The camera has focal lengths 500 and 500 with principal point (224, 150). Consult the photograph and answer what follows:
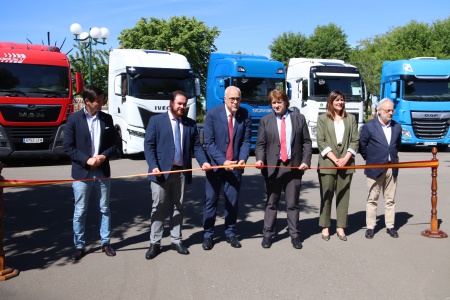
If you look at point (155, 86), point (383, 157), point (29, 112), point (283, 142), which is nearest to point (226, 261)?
point (283, 142)

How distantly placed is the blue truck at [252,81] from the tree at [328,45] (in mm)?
44168

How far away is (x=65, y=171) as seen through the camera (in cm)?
1298

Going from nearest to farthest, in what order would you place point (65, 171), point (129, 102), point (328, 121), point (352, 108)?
point (328, 121)
point (65, 171)
point (129, 102)
point (352, 108)

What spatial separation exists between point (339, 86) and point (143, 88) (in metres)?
7.17

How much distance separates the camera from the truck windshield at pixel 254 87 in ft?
55.5

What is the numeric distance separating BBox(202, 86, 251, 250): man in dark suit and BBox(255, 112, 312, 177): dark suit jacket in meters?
0.20

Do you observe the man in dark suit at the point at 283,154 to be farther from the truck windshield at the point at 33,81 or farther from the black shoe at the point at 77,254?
→ the truck windshield at the point at 33,81

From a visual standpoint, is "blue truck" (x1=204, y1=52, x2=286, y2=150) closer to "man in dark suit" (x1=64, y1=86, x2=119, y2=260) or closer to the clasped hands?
the clasped hands

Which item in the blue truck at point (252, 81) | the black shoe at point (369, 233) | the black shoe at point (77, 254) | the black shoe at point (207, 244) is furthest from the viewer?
the blue truck at point (252, 81)

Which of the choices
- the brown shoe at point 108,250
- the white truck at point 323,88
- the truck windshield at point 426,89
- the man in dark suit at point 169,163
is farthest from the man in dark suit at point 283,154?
the truck windshield at point 426,89

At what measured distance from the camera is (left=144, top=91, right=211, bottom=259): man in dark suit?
5.74 m

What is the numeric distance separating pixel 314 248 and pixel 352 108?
12.5m

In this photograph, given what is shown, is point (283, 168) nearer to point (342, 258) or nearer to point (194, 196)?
point (342, 258)

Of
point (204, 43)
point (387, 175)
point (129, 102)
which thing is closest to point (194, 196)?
point (387, 175)
